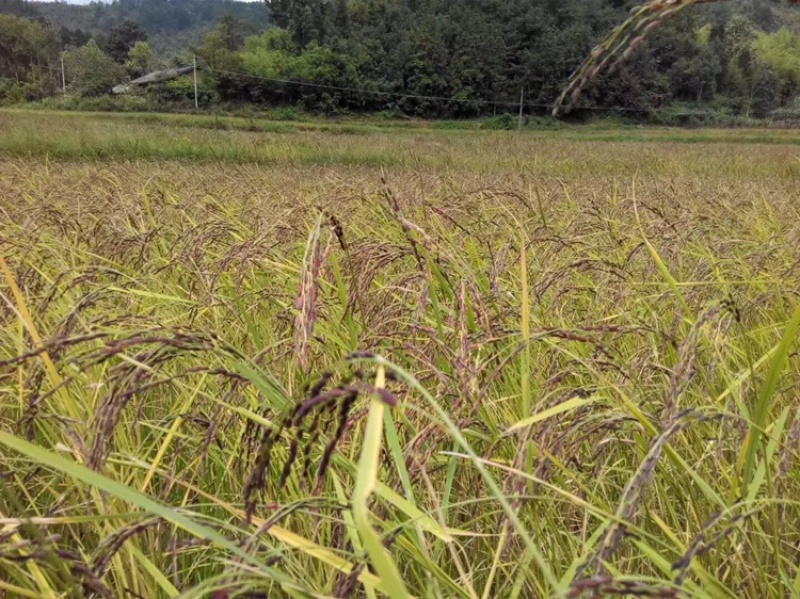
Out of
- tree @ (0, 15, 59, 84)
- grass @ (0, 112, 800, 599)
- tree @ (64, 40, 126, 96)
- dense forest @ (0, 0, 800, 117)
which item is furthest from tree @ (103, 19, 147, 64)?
grass @ (0, 112, 800, 599)

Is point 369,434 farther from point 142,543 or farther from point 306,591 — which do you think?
point 142,543

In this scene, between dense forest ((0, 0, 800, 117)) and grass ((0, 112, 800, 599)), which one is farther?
dense forest ((0, 0, 800, 117))

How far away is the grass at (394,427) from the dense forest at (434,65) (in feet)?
129

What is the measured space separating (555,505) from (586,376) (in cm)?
44

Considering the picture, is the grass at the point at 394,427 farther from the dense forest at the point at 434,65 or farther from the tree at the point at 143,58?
the tree at the point at 143,58

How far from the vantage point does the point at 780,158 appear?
45.1 ft

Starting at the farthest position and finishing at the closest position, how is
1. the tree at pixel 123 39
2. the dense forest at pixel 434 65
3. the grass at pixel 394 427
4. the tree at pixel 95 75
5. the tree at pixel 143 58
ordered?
1. the tree at pixel 123 39
2. the tree at pixel 143 58
3. the tree at pixel 95 75
4. the dense forest at pixel 434 65
5. the grass at pixel 394 427

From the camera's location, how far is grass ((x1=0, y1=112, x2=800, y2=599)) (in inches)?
23.2

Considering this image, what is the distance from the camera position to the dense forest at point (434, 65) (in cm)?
4244

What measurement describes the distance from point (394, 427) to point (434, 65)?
48852 mm

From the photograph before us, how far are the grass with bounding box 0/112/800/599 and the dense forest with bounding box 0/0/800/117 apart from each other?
39.2 m

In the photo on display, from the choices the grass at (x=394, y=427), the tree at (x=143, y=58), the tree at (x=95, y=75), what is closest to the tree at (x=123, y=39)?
the tree at (x=143, y=58)

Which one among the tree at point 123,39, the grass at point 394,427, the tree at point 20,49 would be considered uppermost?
the tree at point 123,39

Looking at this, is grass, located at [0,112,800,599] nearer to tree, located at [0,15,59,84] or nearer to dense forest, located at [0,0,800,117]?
dense forest, located at [0,0,800,117]
